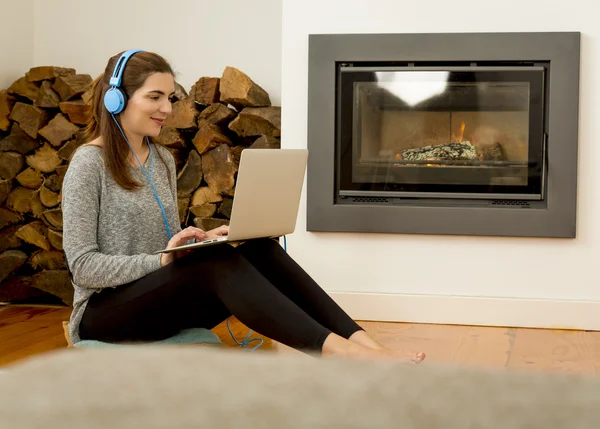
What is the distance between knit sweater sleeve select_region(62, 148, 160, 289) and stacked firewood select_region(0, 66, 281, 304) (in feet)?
4.53

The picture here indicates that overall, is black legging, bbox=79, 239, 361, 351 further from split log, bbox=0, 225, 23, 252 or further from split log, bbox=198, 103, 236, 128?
split log, bbox=0, 225, 23, 252

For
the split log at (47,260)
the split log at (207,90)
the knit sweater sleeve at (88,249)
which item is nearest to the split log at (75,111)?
the split log at (207,90)

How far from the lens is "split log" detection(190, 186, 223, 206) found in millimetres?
3549

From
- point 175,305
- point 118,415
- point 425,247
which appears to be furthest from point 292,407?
point 425,247

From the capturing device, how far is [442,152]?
332 cm

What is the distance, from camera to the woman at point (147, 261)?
194 cm

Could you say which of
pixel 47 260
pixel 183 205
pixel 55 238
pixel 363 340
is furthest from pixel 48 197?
pixel 363 340

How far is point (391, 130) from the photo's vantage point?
3.34 m

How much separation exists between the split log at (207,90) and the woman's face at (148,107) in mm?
1154

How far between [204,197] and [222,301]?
5.28ft

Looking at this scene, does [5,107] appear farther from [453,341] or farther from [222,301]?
[453,341]

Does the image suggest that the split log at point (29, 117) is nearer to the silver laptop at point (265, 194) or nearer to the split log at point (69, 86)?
the split log at point (69, 86)

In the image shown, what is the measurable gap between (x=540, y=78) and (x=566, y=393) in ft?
10.5

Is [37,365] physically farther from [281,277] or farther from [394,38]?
[394,38]
